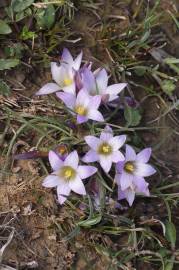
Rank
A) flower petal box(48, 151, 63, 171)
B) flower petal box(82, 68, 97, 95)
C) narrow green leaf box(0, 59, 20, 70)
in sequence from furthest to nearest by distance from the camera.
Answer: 1. narrow green leaf box(0, 59, 20, 70)
2. flower petal box(82, 68, 97, 95)
3. flower petal box(48, 151, 63, 171)

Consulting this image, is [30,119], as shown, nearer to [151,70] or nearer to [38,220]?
[38,220]

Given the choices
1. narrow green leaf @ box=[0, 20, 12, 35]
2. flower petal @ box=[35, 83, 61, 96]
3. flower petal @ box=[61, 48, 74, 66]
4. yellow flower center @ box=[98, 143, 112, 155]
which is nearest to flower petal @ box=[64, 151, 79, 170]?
yellow flower center @ box=[98, 143, 112, 155]

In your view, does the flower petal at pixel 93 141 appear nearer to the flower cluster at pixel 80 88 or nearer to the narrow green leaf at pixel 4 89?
the flower cluster at pixel 80 88

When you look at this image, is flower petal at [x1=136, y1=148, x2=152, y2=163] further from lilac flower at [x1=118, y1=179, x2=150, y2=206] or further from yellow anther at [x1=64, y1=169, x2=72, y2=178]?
yellow anther at [x1=64, y1=169, x2=72, y2=178]

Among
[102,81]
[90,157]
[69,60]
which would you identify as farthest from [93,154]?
[69,60]

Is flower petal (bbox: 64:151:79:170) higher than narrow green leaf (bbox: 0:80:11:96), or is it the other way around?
narrow green leaf (bbox: 0:80:11:96)

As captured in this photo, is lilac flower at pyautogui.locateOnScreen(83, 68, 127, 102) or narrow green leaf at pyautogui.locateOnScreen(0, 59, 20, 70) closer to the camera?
lilac flower at pyautogui.locateOnScreen(83, 68, 127, 102)

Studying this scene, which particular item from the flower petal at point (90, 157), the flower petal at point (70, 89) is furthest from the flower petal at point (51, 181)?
the flower petal at point (70, 89)
